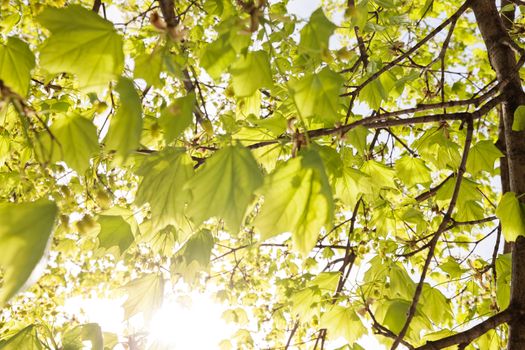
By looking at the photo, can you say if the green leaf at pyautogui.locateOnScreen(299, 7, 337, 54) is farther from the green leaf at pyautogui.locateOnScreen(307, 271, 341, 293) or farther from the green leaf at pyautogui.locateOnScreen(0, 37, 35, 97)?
the green leaf at pyautogui.locateOnScreen(307, 271, 341, 293)

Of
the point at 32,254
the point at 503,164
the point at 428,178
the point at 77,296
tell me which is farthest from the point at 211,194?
the point at 77,296

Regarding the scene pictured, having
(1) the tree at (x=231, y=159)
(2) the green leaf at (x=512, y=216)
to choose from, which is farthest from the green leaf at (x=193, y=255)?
(2) the green leaf at (x=512, y=216)

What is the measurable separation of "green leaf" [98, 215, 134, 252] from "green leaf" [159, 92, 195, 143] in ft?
1.81

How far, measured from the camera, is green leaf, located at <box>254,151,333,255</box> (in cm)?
60

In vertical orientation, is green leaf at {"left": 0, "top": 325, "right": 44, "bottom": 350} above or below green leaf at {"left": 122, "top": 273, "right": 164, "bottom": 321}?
below

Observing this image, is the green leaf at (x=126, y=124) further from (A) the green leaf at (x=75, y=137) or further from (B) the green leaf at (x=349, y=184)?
(B) the green leaf at (x=349, y=184)

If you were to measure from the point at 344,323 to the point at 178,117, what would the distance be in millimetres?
1101

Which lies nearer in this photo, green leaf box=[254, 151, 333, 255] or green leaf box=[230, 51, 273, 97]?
green leaf box=[254, 151, 333, 255]

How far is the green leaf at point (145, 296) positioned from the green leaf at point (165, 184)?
34 centimetres

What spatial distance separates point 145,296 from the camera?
107 centimetres

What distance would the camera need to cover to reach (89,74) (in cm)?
68

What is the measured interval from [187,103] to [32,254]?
0.35 m

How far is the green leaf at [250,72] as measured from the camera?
2.54 feet

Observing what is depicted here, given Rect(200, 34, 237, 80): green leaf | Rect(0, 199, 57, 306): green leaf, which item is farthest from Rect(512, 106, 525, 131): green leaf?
Rect(0, 199, 57, 306): green leaf
